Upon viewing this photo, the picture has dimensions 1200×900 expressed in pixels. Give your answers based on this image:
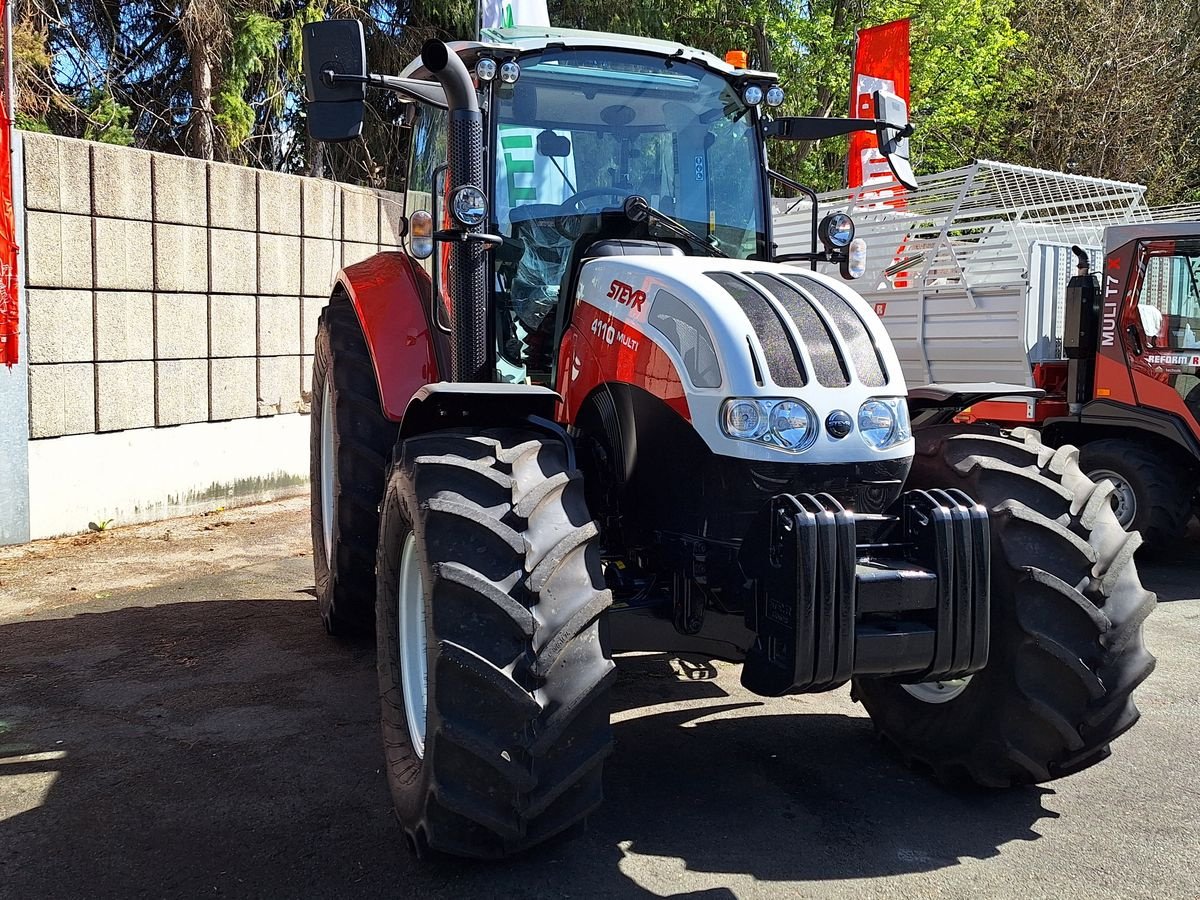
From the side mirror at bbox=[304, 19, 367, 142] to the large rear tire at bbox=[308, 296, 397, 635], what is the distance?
1426mm

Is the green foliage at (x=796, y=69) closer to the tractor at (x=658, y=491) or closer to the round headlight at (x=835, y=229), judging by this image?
the tractor at (x=658, y=491)

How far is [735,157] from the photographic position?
13.9 feet

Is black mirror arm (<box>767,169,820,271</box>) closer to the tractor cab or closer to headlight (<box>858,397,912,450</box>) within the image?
the tractor cab

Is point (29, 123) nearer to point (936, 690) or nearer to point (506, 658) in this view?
point (506, 658)

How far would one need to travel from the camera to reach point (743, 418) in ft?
9.73

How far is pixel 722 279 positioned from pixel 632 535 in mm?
802

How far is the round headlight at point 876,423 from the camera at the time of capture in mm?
3031

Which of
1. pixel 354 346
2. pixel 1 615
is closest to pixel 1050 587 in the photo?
pixel 354 346

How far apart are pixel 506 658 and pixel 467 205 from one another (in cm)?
152

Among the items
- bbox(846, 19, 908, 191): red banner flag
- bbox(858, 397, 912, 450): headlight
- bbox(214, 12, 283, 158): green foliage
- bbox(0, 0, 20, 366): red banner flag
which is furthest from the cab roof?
bbox(214, 12, 283, 158): green foliage

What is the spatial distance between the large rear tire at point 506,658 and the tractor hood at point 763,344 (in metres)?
0.47

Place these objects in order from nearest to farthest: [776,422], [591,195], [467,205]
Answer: [776,422] → [467,205] → [591,195]

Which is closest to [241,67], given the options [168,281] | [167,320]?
[168,281]

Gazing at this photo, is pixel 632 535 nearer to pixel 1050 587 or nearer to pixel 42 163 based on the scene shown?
pixel 1050 587
